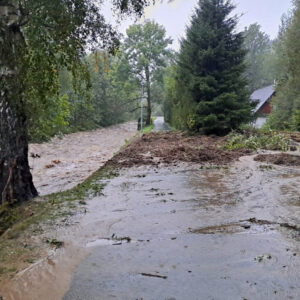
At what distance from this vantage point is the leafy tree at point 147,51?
32.4 meters

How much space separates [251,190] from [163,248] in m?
2.73

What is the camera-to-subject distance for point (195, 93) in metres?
14.4

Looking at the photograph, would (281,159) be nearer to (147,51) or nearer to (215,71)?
(215,71)

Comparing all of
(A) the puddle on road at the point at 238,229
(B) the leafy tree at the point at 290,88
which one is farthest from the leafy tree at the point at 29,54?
(B) the leafy tree at the point at 290,88

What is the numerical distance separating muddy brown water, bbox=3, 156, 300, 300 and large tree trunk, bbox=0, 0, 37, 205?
1.45 m

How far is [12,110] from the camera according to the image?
4.92m

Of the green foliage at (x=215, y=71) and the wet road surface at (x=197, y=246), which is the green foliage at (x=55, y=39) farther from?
the green foliage at (x=215, y=71)

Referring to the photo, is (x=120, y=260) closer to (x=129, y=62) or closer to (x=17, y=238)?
(x=17, y=238)

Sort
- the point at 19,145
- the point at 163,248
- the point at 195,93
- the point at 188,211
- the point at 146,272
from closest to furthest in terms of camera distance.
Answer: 1. the point at 146,272
2. the point at 163,248
3. the point at 188,211
4. the point at 19,145
5. the point at 195,93

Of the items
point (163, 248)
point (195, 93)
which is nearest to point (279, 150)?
point (195, 93)

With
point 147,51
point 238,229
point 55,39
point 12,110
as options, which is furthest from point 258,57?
point 238,229

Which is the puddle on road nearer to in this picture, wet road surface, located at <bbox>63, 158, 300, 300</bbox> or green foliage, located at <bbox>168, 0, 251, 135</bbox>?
wet road surface, located at <bbox>63, 158, 300, 300</bbox>

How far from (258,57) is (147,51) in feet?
101

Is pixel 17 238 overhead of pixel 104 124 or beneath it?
beneath
